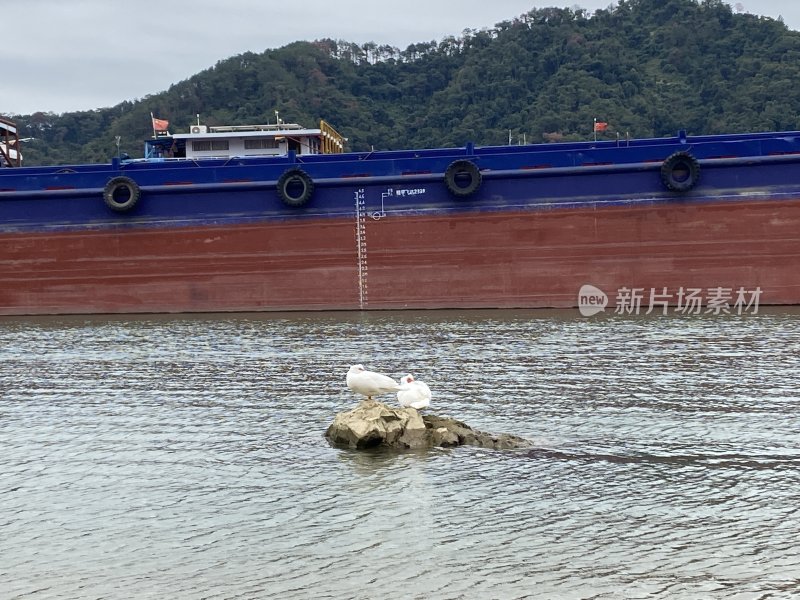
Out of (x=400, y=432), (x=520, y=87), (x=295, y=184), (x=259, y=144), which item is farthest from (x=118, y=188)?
(x=520, y=87)

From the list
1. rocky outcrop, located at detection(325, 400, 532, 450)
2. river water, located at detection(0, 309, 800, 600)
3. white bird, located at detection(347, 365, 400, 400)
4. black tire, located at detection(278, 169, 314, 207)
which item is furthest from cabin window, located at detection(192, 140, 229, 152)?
rocky outcrop, located at detection(325, 400, 532, 450)

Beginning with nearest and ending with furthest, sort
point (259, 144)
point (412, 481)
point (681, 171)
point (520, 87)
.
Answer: point (412, 481)
point (681, 171)
point (259, 144)
point (520, 87)

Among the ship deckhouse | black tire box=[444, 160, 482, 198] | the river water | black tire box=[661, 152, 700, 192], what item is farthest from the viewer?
the ship deckhouse

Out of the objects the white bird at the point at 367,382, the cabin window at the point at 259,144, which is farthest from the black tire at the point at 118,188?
the white bird at the point at 367,382

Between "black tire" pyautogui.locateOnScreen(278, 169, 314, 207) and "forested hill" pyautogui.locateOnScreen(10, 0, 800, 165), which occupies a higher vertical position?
"forested hill" pyautogui.locateOnScreen(10, 0, 800, 165)

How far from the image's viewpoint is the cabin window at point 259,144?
93.8ft

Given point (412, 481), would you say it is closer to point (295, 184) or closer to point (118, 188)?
point (295, 184)

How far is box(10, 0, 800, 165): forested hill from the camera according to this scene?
53688 mm

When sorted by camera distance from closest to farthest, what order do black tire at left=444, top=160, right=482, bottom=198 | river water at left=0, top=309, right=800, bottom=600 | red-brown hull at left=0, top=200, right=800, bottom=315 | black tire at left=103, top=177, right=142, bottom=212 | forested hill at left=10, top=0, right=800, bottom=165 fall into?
1. river water at left=0, top=309, right=800, bottom=600
2. red-brown hull at left=0, top=200, right=800, bottom=315
3. black tire at left=444, top=160, right=482, bottom=198
4. black tire at left=103, top=177, right=142, bottom=212
5. forested hill at left=10, top=0, right=800, bottom=165

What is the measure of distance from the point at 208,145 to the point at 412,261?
10.4 meters
